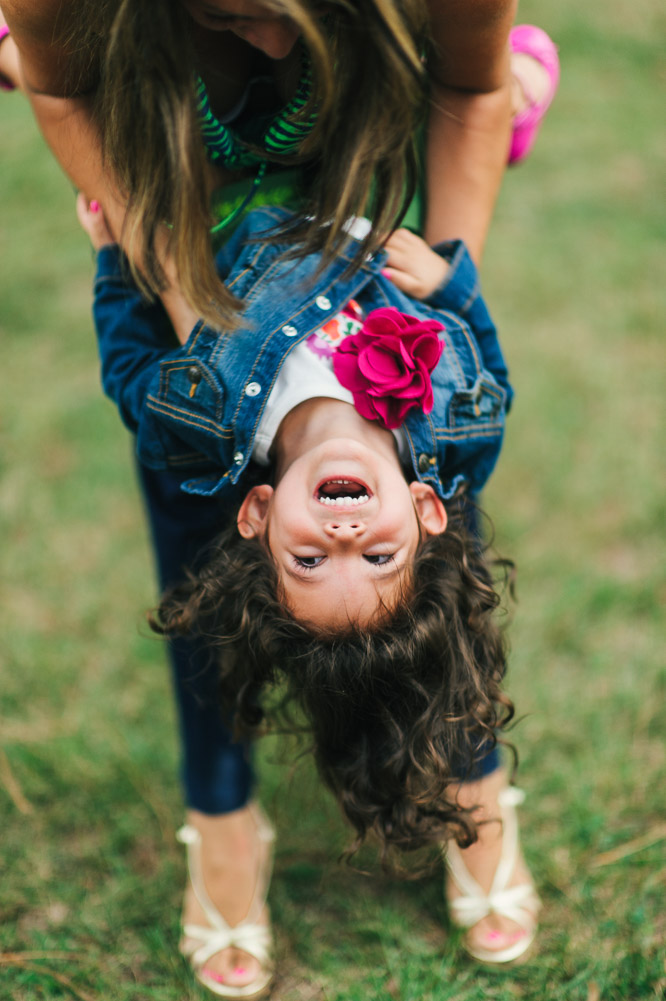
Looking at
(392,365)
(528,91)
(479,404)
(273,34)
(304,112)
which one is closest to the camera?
(273,34)

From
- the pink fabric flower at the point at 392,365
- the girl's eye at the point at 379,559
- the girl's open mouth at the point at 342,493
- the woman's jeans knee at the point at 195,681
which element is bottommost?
the woman's jeans knee at the point at 195,681

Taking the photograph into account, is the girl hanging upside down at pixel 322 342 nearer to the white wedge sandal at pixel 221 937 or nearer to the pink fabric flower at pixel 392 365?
the pink fabric flower at pixel 392 365

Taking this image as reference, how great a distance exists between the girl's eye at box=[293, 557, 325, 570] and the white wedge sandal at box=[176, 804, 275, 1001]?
856mm

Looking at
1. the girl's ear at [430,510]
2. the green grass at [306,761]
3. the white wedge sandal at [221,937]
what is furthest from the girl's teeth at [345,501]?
the white wedge sandal at [221,937]

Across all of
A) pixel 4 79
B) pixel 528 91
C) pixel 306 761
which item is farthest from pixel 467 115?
pixel 306 761

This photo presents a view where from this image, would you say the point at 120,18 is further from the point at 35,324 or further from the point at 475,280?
the point at 35,324

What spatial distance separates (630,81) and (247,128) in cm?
471

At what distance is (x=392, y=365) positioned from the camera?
144cm

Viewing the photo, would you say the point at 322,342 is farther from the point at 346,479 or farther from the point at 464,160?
the point at 464,160

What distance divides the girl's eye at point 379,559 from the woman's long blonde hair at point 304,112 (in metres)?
0.43

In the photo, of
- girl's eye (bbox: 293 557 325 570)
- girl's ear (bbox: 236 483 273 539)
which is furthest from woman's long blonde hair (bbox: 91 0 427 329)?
girl's eye (bbox: 293 557 325 570)

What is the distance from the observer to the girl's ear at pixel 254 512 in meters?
1.51

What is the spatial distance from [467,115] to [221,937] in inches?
65.9

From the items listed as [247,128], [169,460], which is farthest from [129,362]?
[247,128]
